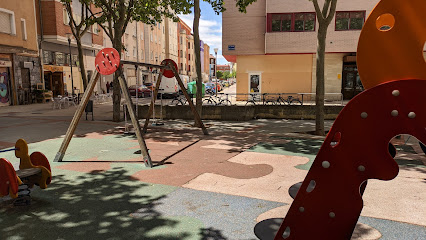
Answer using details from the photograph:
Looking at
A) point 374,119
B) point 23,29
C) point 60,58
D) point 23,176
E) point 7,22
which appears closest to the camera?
point 374,119

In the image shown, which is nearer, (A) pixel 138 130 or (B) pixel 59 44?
(A) pixel 138 130

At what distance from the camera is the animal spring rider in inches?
81.5

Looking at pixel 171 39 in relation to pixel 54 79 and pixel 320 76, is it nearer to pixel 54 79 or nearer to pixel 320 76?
pixel 54 79

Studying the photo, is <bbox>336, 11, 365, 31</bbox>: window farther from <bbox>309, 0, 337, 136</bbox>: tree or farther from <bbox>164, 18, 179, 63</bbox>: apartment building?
<bbox>164, 18, 179, 63</bbox>: apartment building

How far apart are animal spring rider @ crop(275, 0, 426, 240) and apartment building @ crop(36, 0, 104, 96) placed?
23.6m

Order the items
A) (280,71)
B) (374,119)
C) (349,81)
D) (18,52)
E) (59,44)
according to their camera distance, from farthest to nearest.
Result: 1. (59,44)
2. (349,81)
3. (280,71)
4. (18,52)
5. (374,119)

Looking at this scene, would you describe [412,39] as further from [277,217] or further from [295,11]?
[295,11]

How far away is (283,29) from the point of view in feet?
81.7

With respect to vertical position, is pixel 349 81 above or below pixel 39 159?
above

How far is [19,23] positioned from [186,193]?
77.9 ft

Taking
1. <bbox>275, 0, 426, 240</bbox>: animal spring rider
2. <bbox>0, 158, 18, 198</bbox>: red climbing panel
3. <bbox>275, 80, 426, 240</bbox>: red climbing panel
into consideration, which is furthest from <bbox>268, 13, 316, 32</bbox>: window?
<bbox>275, 80, 426, 240</bbox>: red climbing panel

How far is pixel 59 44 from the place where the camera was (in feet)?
91.9

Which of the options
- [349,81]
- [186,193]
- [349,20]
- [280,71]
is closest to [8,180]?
[186,193]

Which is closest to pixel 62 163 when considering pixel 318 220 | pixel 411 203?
pixel 318 220
